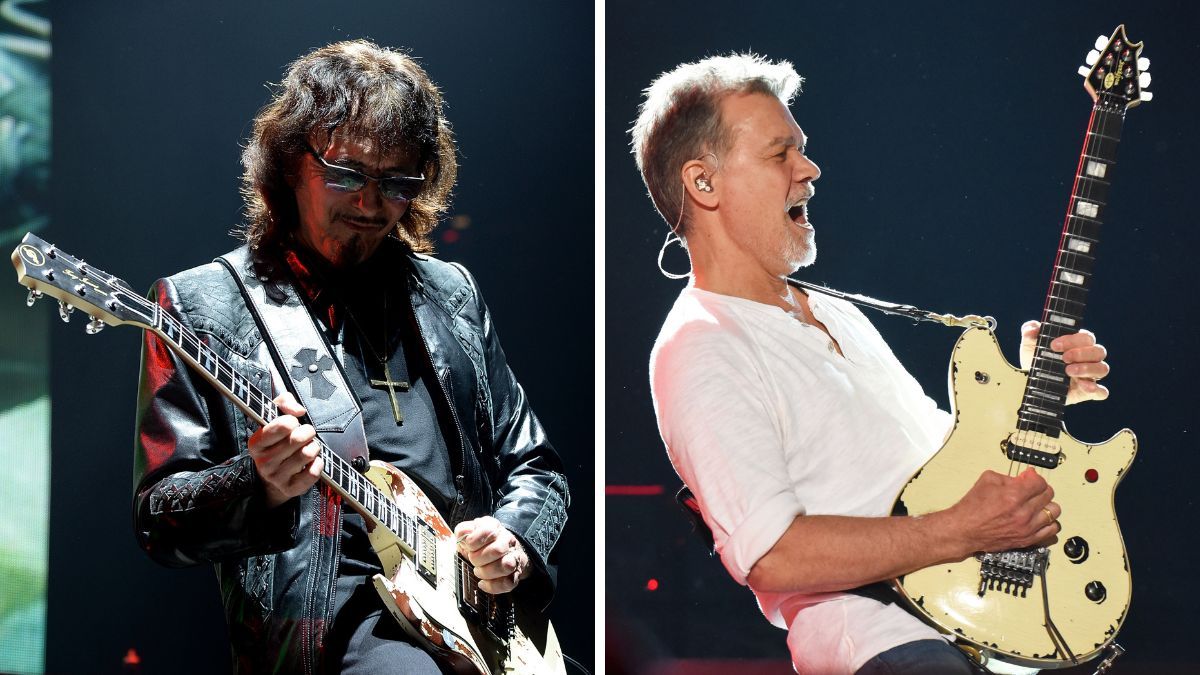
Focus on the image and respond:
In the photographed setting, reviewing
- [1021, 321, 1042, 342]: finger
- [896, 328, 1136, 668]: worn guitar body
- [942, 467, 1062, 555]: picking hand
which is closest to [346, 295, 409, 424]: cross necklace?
[896, 328, 1136, 668]: worn guitar body

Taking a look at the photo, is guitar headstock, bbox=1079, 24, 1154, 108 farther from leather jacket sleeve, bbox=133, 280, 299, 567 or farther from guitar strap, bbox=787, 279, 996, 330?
leather jacket sleeve, bbox=133, 280, 299, 567

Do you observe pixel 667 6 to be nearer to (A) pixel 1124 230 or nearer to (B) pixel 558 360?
(B) pixel 558 360

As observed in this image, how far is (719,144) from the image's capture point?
2986mm

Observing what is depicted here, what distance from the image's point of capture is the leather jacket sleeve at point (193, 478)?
2355mm

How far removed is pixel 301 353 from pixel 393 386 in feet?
0.79

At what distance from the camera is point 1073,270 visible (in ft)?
→ 9.56

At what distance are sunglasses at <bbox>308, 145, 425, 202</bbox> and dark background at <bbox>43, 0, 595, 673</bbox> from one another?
0.55 m

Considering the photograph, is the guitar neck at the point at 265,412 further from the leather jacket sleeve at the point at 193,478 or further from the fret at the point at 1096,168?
the fret at the point at 1096,168

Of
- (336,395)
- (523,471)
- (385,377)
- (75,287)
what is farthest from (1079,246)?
(75,287)

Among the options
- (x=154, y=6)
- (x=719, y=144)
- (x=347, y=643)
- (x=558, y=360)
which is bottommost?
(x=347, y=643)

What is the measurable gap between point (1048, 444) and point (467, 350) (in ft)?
4.70

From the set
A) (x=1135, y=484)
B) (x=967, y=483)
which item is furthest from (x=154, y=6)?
(x=1135, y=484)

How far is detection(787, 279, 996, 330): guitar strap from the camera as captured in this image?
3107mm

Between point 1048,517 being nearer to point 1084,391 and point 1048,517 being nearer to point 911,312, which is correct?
point 1084,391
